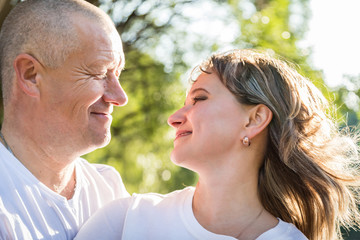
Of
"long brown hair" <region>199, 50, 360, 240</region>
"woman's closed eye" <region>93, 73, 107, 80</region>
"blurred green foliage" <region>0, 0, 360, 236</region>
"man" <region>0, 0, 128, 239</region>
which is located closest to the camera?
"long brown hair" <region>199, 50, 360, 240</region>

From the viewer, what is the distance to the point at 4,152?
2508 mm

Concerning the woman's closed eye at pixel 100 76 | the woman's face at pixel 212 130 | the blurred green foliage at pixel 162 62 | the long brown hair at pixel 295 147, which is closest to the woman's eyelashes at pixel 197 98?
the woman's face at pixel 212 130

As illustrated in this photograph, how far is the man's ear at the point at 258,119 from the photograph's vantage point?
253cm

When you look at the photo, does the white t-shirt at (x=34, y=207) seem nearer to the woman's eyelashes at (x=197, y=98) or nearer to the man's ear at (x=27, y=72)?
the man's ear at (x=27, y=72)

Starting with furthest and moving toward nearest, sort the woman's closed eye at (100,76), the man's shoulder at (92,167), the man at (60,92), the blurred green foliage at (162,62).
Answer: the blurred green foliage at (162,62), the man's shoulder at (92,167), the woman's closed eye at (100,76), the man at (60,92)

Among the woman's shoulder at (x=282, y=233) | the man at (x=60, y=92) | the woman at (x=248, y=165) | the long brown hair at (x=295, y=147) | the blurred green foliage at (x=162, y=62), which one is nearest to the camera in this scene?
the woman's shoulder at (x=282, y=233)

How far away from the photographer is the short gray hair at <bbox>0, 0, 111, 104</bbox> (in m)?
2.76

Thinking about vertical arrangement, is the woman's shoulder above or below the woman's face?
below

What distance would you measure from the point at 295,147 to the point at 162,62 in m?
4.78

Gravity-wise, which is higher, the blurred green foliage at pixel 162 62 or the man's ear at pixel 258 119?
the man's ear at pixel 258 119

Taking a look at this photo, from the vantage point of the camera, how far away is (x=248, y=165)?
2.56 m

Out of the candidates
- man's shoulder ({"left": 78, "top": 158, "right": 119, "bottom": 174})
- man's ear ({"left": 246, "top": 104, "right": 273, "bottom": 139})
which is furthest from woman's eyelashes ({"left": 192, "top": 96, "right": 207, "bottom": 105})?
man's shoulder ({"left": 78, "top": 158, "right": 119, "bottom": 174})

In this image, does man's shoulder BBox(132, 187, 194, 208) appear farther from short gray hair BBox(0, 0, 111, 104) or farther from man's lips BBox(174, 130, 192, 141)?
short gray hair BBox(0, 0, 111, 104)

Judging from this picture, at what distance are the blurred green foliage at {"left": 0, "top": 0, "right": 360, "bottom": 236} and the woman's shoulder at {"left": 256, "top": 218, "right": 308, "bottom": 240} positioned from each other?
4139mm
